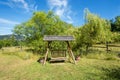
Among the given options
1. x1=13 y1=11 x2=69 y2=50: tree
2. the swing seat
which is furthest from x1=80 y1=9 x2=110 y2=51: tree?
the swing seat

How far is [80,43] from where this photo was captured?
17703mm

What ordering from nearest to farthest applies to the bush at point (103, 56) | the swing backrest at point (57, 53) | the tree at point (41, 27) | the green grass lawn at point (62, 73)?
the green grass lawn at point (62, 73)
the swing backrest at point (57, 53)
the bush at point (103, 56)
the tree at point (41, 27)

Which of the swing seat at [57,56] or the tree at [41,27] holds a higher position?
the tree at [41,27]

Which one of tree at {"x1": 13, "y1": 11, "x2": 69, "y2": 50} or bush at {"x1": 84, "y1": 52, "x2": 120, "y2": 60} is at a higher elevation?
tree at {"x1": 13, "y1": 11, "x2": 69, "y2": 50}

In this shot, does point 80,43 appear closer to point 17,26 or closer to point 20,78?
point 17,26

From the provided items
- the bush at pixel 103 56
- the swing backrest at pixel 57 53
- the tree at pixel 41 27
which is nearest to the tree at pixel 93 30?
the bush at pixel 103 56

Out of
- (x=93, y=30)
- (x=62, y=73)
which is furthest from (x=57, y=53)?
(x=93, y=30)

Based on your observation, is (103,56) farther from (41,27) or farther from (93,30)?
(41,27)

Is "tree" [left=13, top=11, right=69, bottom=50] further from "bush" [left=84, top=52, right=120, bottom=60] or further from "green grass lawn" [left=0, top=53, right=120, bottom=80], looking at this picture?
"green grass lawn" [left=0, top=53, right=120, bottom=80]

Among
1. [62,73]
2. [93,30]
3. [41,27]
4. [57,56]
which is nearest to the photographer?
[62,73]

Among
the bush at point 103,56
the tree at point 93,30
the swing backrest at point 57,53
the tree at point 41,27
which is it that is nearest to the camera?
the swing backrest at point 57,53

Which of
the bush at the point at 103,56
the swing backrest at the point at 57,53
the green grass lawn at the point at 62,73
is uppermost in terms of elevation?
the swing backrest at the point at 57,53

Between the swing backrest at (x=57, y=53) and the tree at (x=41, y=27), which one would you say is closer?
the swing backrest at (x=57, y=53)

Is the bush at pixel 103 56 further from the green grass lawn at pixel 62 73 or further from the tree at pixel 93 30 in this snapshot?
the green grass lawn at pixel 62 73
